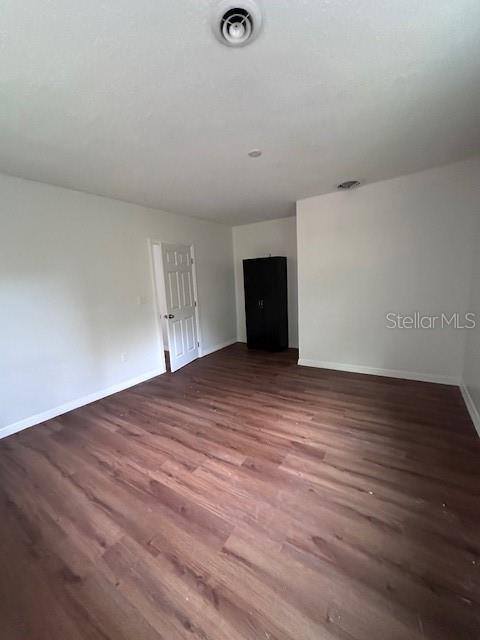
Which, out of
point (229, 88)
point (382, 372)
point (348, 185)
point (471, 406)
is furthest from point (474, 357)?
point (229, 88)

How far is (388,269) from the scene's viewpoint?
334 cm

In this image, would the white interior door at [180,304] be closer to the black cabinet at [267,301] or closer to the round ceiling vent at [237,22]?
the black cabinet at [267,301]

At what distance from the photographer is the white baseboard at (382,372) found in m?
3.18

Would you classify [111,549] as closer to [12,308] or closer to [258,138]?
[12,308]

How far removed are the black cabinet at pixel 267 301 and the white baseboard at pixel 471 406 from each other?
2.65m

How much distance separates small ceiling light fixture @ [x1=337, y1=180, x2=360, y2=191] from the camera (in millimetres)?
3148

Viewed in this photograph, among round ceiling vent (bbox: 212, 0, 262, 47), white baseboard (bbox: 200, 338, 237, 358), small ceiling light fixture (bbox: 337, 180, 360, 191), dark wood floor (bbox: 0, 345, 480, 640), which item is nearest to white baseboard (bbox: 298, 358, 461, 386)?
dark wood floor (bbox: 0, 345, 480, 640)

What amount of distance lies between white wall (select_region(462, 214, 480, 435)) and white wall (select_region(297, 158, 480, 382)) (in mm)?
134

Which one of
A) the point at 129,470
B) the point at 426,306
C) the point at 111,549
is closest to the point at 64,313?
the point at 129,470

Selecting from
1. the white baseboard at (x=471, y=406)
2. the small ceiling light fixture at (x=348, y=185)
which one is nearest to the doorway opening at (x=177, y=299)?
the small ceiling light fixture at (x=348, y=185)

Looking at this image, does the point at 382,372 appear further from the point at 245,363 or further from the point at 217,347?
the point at 217,347

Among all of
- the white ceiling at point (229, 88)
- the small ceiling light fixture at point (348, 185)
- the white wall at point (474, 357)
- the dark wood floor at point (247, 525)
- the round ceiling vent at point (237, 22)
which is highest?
the small ceiling light fixture at point (348, 185)

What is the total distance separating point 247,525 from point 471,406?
2.48 m

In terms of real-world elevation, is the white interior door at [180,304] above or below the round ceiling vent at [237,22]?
below
